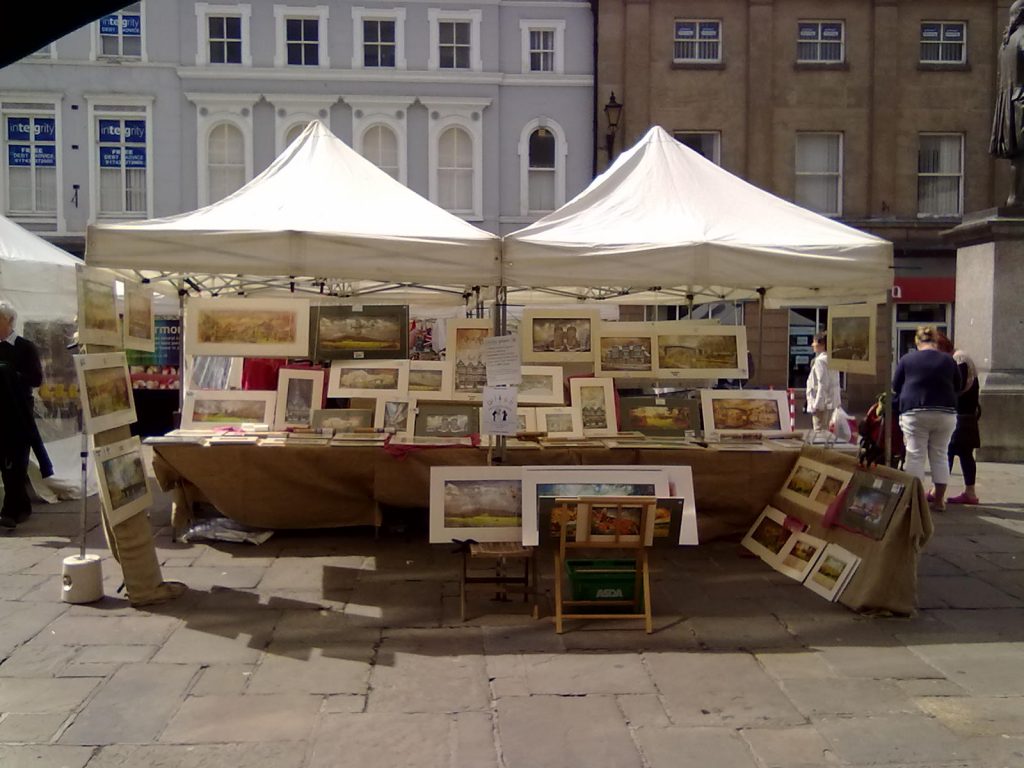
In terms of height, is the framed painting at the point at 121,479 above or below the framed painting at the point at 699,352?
below

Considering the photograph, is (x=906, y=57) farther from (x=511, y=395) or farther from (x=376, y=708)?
(x=376, y=708)

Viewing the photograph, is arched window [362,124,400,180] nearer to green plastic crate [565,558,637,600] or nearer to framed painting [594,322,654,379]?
framed painting [594,322,654,379]

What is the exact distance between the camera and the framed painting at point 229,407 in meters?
7.66

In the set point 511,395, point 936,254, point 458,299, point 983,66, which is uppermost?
point 983,66

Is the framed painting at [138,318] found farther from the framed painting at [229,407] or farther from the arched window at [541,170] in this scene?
the arched window at [541,170]

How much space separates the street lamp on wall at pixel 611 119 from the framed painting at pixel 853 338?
15164mm

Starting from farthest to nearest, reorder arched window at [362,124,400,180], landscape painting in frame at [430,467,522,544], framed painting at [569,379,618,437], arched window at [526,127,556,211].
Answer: arched window at [526,127,556,211] → arched window at [362,124,400,180] → framed painting at [569,379,618,437] → landscape painting in frame at [430,467,522,544]

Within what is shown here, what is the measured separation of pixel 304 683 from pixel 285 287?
471cm

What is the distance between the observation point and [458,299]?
9242mm

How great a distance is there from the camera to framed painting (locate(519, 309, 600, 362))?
24.5ft

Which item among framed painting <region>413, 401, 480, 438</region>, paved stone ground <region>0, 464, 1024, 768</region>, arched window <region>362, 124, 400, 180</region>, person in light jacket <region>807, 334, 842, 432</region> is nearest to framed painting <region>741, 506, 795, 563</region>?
paved stone ground <region>0, 464, 1024, 768</region>

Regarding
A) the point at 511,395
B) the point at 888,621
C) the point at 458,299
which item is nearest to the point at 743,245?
the point at 511,395

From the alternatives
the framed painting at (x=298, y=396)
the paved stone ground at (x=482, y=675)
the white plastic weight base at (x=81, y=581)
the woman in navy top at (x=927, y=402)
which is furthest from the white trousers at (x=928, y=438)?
the white plastic weight base at (x=81, y=581)

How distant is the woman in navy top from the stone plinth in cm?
344
